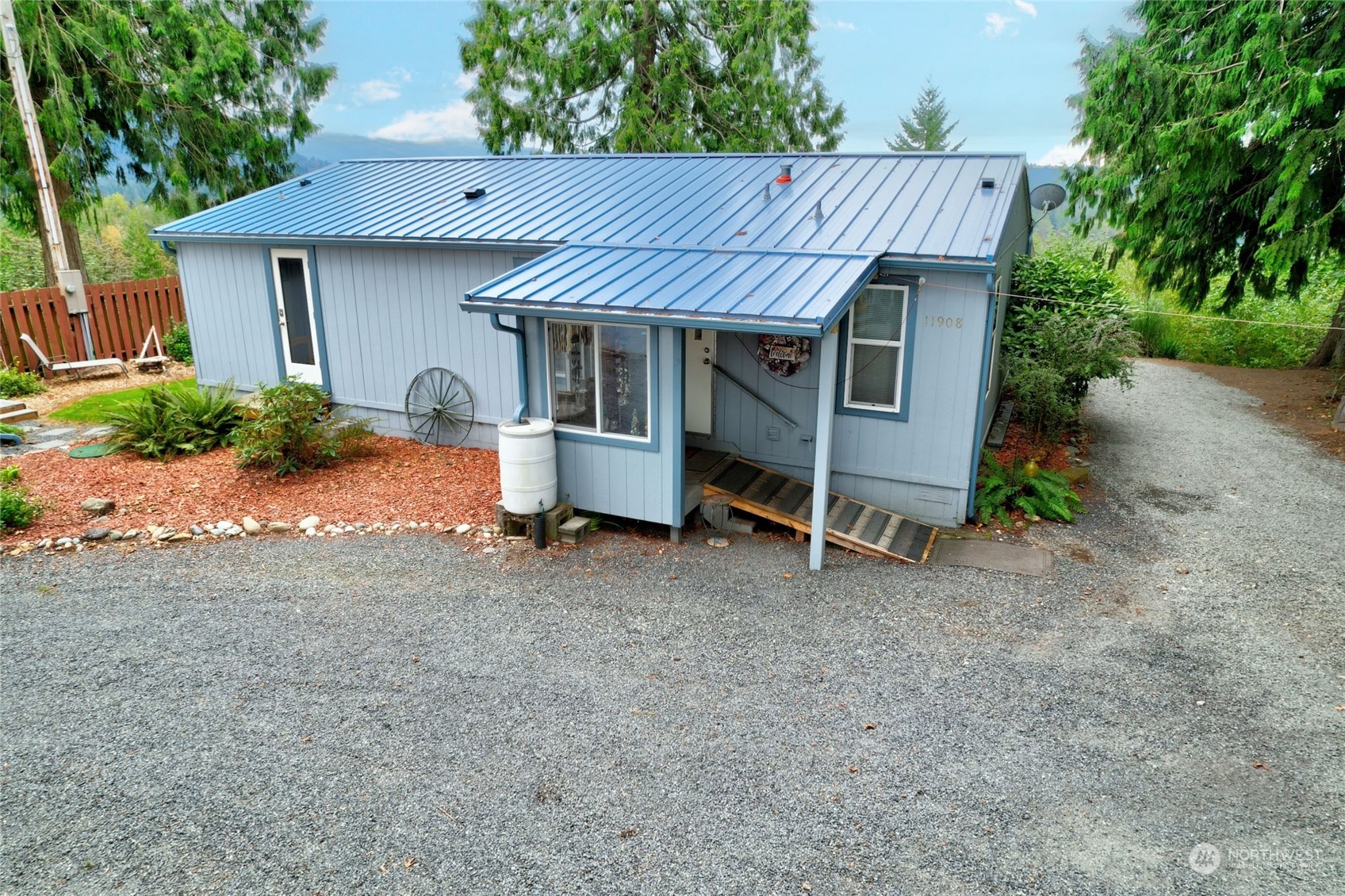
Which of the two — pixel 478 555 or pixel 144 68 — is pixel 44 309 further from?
pixel 478 555

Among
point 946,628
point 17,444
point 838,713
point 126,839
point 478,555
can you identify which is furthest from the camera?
point 17,444

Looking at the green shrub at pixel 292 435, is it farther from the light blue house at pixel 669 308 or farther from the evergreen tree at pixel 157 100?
the evergreen tree at pixel 157 100

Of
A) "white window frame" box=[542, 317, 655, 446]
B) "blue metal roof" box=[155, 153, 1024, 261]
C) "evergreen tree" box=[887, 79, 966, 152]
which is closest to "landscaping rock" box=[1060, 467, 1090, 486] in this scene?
"blue metal roof" box=[155, 153, 1024, 261]

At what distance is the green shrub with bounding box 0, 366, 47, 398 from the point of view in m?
12.3

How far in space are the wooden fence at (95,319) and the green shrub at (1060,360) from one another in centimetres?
1278

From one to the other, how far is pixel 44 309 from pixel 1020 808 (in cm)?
1660

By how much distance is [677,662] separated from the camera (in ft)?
18.2

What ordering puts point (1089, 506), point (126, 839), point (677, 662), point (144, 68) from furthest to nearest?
point (144, 68) → point (1089, 506) → point (677, 662) → point (126, 839)

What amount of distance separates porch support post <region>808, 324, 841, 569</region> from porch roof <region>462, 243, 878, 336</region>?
395 mm

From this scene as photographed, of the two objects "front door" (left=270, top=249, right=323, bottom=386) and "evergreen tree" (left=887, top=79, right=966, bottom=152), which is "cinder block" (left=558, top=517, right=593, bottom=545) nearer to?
"front door" (left=270, top=249, right=323, bottom=386)

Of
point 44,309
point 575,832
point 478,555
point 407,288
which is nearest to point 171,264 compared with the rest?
point 44,309

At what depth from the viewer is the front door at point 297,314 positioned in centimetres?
1068

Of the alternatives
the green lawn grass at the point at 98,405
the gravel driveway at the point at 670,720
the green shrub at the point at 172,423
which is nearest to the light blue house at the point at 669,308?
the gravel driveway at the point at 670,720

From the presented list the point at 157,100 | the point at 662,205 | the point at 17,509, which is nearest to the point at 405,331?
the point at 662,205
